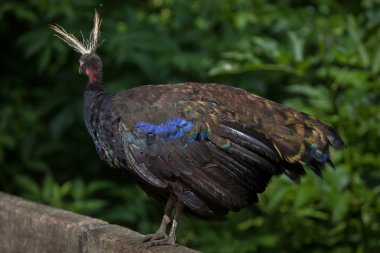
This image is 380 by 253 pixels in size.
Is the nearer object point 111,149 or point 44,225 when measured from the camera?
point 111,149

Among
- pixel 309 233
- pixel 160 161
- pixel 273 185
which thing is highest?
pixel 160 161

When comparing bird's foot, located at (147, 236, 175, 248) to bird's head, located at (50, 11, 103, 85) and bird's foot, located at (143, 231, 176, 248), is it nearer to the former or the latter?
bird's foot, located at (143, 231, 176, 248)

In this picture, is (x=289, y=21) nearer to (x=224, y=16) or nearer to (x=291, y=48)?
(x=224, y=16)

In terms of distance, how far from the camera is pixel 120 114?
4.24 meters

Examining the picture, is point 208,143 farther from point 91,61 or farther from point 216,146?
point 91,61

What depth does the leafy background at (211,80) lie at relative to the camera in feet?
18.1

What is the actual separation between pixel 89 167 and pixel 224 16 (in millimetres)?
1510

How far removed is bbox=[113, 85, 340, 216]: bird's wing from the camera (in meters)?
4.09

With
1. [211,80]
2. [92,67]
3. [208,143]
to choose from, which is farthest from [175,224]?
[211,80]

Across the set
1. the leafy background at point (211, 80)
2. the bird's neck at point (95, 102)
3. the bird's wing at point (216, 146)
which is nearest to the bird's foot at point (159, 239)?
the bird's wing at point (216, 146)

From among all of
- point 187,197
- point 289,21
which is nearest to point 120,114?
point 187,197

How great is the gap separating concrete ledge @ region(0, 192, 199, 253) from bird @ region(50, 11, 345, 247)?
0.13 metres

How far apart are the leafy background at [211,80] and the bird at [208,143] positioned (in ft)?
3.78

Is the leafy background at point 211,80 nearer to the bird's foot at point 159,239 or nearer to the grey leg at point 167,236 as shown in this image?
the grey leg at point 167,236
